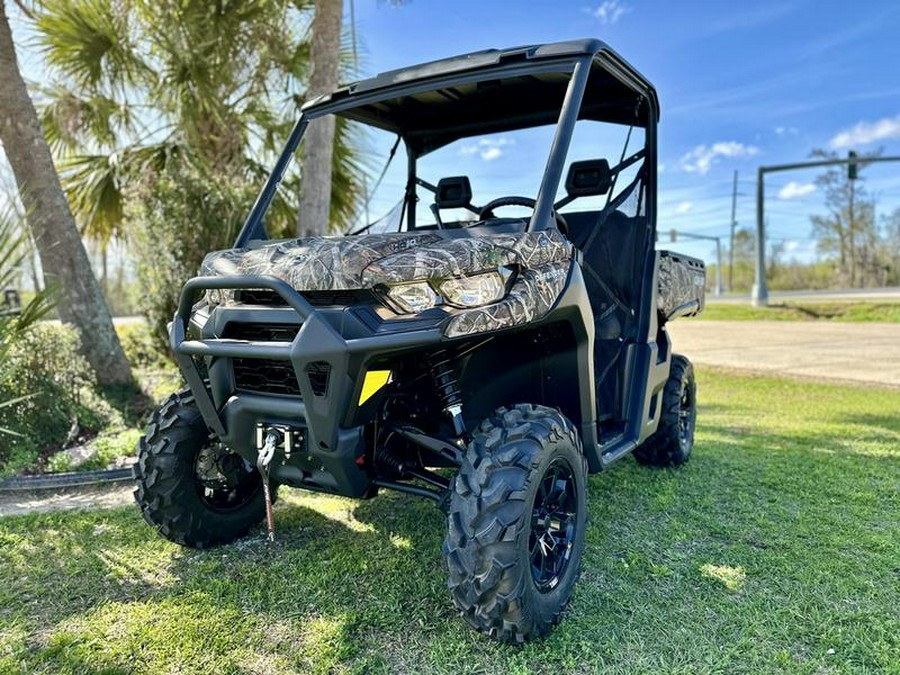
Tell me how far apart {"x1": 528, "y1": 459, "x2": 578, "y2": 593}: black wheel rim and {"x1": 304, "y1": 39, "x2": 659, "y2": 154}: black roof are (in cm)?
164

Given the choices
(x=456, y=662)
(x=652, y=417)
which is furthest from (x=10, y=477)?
(x=652, y=417)

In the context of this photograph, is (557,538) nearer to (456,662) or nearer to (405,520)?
(456,662)

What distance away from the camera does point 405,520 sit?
10.9ft

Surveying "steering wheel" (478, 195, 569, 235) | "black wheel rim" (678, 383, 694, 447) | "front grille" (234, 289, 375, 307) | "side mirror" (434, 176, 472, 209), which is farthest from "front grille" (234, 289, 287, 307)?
"black wheel rim" (678, 383, 694, 447)

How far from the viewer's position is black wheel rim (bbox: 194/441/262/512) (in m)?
2.96

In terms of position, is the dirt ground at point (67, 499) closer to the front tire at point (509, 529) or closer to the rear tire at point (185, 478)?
the rear tire at point (185, 478)

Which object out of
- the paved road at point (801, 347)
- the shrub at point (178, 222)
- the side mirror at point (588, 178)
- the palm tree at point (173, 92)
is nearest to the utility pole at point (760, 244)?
the paved road at point (801, 347)

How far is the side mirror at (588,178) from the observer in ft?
10.8

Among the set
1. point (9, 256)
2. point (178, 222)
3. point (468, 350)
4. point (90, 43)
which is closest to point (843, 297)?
point (178, 222)

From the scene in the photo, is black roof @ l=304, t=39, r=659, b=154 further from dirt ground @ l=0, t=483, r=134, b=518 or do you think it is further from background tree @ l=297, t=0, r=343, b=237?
dirt ground @ l=0, t=483, r=134, b=518

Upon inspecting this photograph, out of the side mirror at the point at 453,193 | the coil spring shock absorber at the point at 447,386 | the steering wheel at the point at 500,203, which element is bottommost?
the coil spring shock absorber at the point at 447,386

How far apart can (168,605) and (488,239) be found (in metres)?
1.82

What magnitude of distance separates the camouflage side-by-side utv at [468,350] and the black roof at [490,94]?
12 mm

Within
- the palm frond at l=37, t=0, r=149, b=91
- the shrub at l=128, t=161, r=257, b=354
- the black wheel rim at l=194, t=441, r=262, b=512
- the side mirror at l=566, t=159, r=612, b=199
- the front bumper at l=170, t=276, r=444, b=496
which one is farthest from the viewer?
the shrub at l=128, t=161, r=257, b=354
